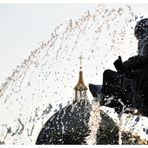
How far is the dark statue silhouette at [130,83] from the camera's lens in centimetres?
614

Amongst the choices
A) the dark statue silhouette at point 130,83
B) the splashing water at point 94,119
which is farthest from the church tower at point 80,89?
the dark statue silhouette at point 130,83

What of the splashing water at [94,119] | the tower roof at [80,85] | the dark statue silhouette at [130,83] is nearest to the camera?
the dark statue silhouette at [130,83]

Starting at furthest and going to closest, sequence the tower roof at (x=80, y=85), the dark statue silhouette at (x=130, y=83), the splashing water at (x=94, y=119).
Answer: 1. the tower roof at (x=80, y=85)
2. the splashing water at (x=94, y=119)
3. the dark statue silhouette at (x=130, y=83)

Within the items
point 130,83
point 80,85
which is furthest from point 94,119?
point 80,85

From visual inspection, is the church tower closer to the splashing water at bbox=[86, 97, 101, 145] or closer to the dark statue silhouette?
the splashing water at bbox=[86, 97, 101, 145]

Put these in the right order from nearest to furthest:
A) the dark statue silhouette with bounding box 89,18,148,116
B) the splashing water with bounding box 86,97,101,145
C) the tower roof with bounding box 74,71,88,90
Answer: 1. the dark statue silhouette with bounding box 89,18,148,116
2. the splashing water with bounding box 86,97,101,145
3. the tower roof with bounding box 74,71,88,90

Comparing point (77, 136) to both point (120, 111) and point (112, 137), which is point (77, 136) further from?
point (120, 111)

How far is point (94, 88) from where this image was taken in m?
6.99

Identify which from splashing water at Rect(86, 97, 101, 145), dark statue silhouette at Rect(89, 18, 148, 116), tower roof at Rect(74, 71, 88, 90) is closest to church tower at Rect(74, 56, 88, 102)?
tower roof at Rect(74, 71, 88, 90)

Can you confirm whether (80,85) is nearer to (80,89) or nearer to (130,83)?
(80,89)

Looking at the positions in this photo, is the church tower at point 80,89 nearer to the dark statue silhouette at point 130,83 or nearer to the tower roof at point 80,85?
the tower roof at point 80,85

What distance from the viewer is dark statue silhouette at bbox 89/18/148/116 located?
6145 mm

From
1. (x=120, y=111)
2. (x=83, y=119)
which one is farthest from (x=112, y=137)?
(x=120, y=111)

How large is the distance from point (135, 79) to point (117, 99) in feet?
1.94
